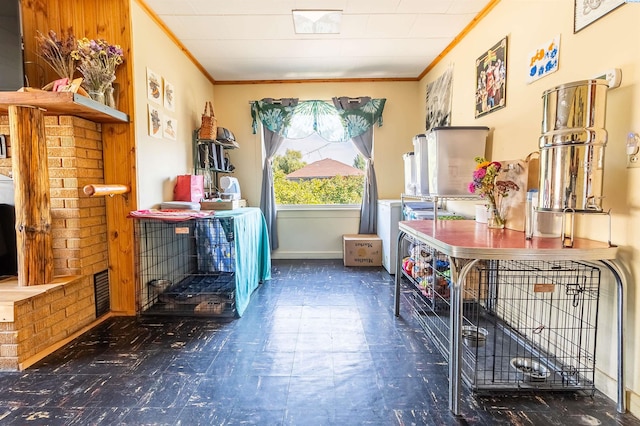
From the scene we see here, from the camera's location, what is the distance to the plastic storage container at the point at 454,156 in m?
2.55

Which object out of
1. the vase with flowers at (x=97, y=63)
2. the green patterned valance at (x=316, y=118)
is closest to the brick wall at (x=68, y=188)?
the vase with flowers at (x=97, y=63)

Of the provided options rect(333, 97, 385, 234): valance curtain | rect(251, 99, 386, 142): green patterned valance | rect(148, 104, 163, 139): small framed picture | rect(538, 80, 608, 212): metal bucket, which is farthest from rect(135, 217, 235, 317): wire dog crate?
rect(538, 80, 608, 212): metal bucket

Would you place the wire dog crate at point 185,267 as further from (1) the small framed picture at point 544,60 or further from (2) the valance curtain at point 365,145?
(1) the small framed picture at point 544,60

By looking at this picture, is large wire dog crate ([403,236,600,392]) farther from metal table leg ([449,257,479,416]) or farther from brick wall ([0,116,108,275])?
brick wall ([0,116,108,275])

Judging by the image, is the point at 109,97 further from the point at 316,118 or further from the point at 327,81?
the point at 327,81

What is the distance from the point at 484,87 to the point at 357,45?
1.39m

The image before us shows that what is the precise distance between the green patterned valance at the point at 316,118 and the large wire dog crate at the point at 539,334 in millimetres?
2737

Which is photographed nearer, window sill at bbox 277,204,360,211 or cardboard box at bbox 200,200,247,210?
cardboard box at bbox 200,200,247,210

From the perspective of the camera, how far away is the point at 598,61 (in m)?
1.72

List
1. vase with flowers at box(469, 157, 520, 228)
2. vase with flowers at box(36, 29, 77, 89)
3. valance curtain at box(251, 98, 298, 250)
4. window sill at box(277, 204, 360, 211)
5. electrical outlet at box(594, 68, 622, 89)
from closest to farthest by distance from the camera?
electrical outlet at box(594, 68, 622, 89)
vase with flowers at box(469, 157, 520, 228)
vase with flowers at box(36, 29, 77, 89)
valance curtain at box(251, 98, 298, 250)
window sill at box(277, 204, 360, 211)

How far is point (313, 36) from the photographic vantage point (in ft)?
10.8

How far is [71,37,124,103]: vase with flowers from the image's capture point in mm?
2328

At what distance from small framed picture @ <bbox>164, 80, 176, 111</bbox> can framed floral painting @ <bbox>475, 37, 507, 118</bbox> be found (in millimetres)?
2846

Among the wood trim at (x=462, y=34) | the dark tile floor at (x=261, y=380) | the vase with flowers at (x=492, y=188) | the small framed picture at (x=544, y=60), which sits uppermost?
the wood trim at (x=462, y=34)
